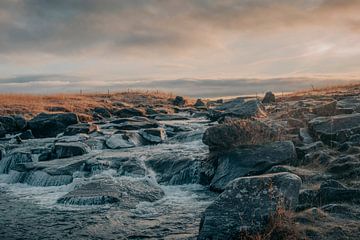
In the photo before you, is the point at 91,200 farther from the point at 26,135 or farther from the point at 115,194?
the point at 26,135

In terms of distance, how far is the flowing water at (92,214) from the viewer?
44.2 feet

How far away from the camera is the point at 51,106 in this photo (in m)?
59.8

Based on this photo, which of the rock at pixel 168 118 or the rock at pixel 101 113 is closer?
the rock at pixel 168 118

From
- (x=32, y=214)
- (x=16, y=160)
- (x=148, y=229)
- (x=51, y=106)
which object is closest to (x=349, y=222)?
(x=148, y=229)

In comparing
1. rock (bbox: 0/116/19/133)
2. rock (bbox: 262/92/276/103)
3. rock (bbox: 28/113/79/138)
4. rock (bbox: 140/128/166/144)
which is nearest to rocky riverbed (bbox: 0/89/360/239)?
rock (bbox: 140/128/166/144)

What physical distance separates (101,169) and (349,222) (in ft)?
48.0

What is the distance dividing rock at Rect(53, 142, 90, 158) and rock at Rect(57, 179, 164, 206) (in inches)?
314

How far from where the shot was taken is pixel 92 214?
15695 mm

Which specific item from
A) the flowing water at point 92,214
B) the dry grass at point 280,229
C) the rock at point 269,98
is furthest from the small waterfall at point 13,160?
the rock at point 269,98

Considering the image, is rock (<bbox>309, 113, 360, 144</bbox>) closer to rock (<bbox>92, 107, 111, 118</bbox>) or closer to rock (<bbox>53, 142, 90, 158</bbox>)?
rock (<bbox>53, 142, 90, 158</bbox>)

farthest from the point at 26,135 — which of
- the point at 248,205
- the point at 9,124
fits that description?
the point at 248,205

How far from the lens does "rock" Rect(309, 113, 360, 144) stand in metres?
19.9

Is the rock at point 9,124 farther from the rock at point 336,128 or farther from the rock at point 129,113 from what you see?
the rock at point 336,128

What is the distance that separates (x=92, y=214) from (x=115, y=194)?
86.7 inches
